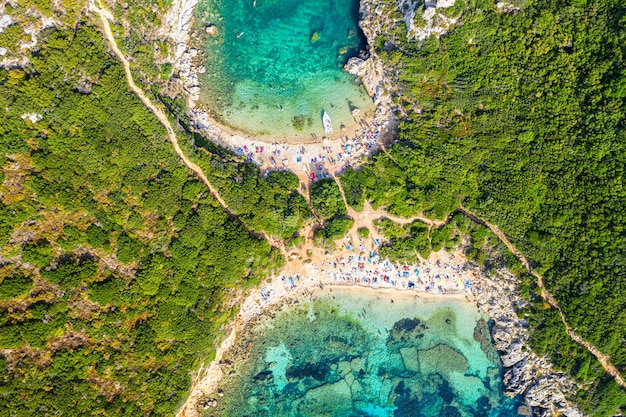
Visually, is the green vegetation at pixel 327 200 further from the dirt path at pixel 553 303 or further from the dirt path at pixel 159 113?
the dirt path at pixel 553 303

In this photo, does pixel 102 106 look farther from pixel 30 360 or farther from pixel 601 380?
pixel 601 380

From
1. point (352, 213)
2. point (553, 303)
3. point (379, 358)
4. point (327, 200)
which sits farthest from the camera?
point (379, 358)

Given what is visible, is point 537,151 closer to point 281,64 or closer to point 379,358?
point 379,358

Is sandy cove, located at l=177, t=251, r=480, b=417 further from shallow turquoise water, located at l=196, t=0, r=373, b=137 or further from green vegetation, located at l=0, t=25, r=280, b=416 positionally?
shallow turquoise water, located at l=196, t=0, r=373, b=137

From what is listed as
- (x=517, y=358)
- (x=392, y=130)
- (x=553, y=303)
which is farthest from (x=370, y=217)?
(x=517, y=358)

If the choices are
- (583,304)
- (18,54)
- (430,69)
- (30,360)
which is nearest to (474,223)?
(583,304)

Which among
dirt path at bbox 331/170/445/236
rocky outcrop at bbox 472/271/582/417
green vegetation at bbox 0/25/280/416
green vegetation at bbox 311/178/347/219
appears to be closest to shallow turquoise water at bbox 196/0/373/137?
green vegetation at bbox 311/178/347/219
